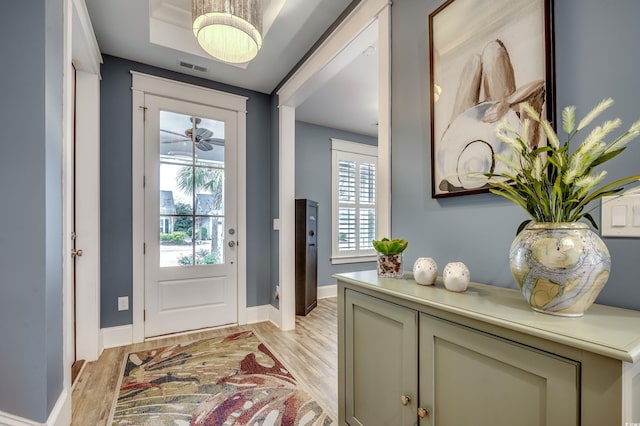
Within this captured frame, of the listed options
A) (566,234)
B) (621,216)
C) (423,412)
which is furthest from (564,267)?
(423,412)

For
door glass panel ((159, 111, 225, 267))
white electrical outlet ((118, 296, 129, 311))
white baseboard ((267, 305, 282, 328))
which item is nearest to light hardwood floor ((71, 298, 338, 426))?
white baseboard ((267, 305, 282, 328))

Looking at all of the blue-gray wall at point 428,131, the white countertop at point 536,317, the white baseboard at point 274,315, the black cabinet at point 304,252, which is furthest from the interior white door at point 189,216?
the white countertop at point 536,317

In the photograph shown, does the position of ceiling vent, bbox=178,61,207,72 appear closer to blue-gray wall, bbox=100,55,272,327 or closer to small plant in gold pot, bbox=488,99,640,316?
blue-gray wall, bbox=100,55,272,327

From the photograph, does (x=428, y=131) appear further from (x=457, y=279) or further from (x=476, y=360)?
(x=476, y=360)

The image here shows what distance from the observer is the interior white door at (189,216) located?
2.85 metres

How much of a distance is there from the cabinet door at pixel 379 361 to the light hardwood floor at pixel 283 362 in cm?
51

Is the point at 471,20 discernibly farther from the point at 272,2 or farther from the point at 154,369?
the point at 154,369

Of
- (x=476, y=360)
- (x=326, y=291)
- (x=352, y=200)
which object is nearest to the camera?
(x=476, y=360)

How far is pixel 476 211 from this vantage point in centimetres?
126

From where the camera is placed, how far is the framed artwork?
3.50ft

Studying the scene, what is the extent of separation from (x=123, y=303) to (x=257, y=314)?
1294mm

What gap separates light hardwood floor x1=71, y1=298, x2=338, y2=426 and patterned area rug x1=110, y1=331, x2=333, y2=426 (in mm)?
74

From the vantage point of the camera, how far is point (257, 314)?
3336 millimetres

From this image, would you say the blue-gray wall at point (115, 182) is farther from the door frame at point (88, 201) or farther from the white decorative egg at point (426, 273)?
the white decorative egg at point (426, 273)
